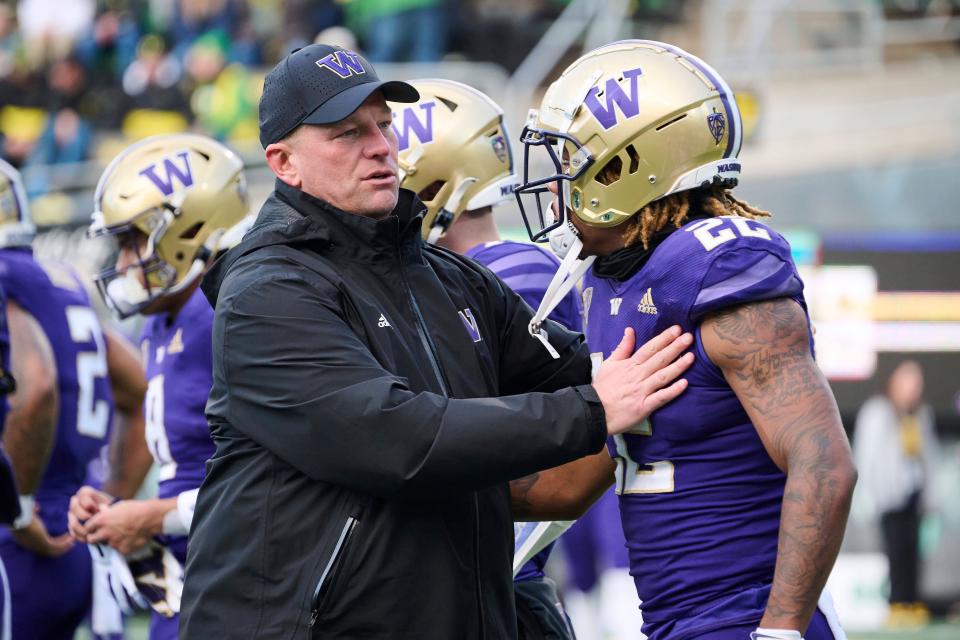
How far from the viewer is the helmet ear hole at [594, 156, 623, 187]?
3.35m

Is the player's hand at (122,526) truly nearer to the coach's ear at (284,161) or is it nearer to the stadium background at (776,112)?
the coach's ear at (284,161)

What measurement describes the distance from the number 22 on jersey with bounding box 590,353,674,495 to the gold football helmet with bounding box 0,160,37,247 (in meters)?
3.70

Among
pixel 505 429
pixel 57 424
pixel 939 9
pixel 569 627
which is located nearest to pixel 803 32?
pixel 939 9

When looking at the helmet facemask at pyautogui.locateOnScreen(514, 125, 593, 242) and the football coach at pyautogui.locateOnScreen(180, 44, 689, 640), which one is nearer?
the football coach at pyautogui.locateOnScreen(180, 44, 689, 640)

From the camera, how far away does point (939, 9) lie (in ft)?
45.5

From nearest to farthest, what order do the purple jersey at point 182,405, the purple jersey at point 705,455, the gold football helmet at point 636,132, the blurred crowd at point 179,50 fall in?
1. the purple jersey at point 705,455
2. the gold football helmet at point 636,132
3. the purple jersey at point 182,405
4. the blurred crowd at point 179,50

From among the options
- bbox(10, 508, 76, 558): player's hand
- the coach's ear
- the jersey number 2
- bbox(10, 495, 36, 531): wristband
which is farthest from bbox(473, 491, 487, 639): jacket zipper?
the jersey number 2

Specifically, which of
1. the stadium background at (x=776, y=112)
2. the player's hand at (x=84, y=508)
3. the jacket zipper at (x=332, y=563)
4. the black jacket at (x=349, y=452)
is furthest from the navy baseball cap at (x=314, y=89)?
the stadium background at (x=776, y=112)

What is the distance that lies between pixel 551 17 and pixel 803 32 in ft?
7.87

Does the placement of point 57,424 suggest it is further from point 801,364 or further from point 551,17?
point 551,17

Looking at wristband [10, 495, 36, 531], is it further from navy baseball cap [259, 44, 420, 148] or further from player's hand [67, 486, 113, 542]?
navy baseball cap [259, 44, 420, 148]

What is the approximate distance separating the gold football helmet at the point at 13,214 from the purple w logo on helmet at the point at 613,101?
11.7 feet

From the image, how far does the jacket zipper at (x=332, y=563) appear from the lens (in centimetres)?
278

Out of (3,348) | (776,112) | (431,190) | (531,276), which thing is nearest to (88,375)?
(3,348)
